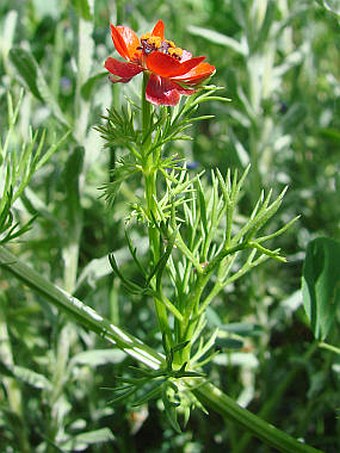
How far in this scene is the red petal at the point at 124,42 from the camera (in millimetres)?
602

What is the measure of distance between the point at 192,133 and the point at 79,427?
29.2 inches

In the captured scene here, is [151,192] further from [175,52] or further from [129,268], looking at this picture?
[129,268]

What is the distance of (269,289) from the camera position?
1.30 m

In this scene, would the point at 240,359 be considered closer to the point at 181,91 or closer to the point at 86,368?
the point at 86,368

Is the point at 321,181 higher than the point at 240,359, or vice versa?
the point at 321,181

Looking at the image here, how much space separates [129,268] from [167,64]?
67 cm

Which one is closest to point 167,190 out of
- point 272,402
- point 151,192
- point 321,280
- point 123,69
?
point 151,192

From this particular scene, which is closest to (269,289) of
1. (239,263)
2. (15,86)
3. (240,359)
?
(239,263)

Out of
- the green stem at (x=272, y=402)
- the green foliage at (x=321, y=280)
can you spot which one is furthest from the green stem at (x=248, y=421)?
the green stem at (x=272, y=402)

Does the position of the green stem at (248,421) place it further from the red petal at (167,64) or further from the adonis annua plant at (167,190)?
the red petal at (167,64)

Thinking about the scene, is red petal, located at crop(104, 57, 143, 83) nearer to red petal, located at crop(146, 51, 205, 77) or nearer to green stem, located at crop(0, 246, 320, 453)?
red petal, located at crop(146, 51, 205, 77)

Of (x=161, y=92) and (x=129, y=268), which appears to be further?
(x=129, y=268)

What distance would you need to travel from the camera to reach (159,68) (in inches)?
23.0

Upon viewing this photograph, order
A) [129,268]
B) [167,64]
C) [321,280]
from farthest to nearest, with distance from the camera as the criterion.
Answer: [129,268], [321,280], [167,64]
